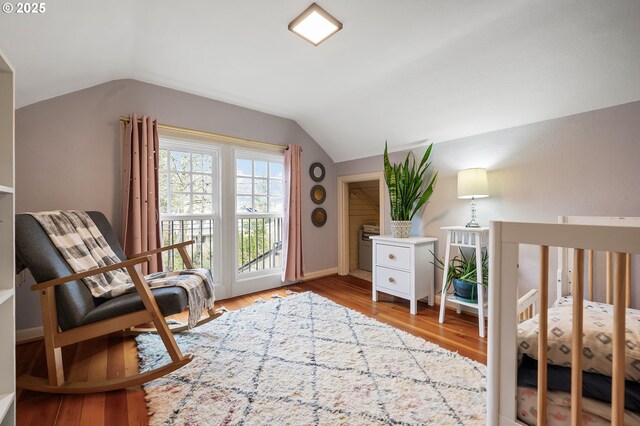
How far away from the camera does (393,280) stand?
2.49m

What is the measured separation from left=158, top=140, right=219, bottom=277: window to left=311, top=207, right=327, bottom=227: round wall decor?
127 centimetres

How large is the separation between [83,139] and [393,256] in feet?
9.35

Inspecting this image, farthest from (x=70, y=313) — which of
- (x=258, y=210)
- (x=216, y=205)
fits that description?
(x=258, y=210)

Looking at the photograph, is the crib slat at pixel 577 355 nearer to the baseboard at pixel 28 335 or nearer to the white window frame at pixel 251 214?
the white window frame at pixel 251 214

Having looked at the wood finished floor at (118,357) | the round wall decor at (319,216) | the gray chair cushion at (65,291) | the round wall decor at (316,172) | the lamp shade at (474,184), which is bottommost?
the wood finished floor at (118,357)

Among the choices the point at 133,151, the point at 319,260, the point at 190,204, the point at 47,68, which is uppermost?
the point at 47,68

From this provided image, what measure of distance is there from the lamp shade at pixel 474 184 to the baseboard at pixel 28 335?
345 cm

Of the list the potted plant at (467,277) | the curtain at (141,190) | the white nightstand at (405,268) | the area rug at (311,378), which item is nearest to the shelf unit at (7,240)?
the area rug at (311,378)

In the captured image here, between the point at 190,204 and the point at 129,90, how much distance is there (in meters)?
1.11

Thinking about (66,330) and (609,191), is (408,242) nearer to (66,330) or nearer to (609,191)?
(609,191)

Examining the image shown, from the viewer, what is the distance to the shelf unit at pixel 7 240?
885 millimetres

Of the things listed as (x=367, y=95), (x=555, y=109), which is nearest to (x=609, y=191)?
(x=555, y=109)

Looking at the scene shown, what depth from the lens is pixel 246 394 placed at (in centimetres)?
129

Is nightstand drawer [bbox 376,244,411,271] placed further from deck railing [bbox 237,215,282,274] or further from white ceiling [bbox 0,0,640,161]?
deck railing [bbox 237,215,282,274]
